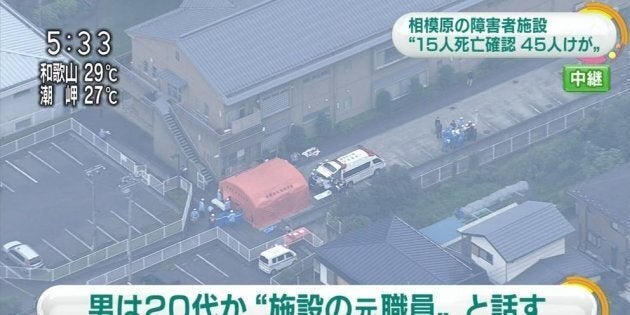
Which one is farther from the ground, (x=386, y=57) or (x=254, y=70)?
(x=254, y=70)

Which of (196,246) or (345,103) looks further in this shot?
(345,103)

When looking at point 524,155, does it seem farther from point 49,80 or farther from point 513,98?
point 49,80

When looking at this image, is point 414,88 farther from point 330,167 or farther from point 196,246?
point 196,246

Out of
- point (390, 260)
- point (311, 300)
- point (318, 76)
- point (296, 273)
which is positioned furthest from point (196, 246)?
point (311, 300)

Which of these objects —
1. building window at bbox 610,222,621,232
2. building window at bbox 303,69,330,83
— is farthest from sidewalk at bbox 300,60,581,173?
building window at bbox 610,222,621,232

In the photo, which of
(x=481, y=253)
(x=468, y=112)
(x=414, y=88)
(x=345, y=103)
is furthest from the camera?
(x=414, y=88)

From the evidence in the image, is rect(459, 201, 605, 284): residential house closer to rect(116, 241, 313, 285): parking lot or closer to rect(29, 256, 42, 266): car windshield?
rect(116, 241, 313, 285): parking lot

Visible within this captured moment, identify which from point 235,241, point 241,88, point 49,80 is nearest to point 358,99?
point 241,88
